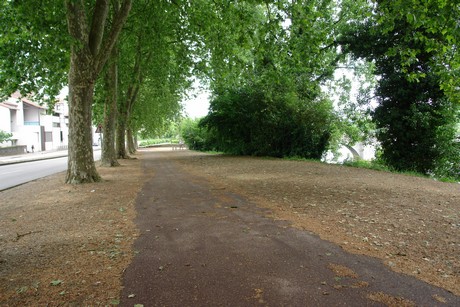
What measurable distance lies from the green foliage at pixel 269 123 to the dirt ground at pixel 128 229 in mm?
11060

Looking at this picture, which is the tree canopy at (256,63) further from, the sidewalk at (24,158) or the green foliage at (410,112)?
the sidewalk at (24,158)

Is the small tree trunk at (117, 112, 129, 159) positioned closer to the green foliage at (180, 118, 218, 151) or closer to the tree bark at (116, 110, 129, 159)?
the tree bark at (116, 110, 129, 159)

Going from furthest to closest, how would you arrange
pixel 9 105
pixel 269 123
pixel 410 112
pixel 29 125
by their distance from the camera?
pixel 29 125 < pixel 9 105 < pixel 269 123 < pixel 410 112

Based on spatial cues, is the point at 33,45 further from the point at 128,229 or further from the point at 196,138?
the point at 196,138

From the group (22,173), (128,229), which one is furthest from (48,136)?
(128,229)

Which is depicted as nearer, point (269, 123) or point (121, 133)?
point (269, 123)

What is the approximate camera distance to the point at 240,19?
418 inches

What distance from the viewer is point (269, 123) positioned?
22453 mm

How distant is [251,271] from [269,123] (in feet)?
62.4

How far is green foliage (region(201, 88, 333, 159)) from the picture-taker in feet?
69.1

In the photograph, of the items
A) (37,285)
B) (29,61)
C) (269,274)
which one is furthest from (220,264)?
(29,61)

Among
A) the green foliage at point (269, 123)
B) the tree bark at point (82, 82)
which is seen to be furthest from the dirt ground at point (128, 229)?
the green foliage at point (269, 123)

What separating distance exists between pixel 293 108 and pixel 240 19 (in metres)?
11.5

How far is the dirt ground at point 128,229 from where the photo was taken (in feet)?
12.3
